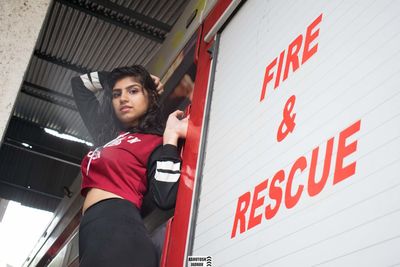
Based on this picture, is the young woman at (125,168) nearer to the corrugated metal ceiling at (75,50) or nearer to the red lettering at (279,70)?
the red lettering at (279,70)

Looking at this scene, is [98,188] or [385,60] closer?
[385,60]

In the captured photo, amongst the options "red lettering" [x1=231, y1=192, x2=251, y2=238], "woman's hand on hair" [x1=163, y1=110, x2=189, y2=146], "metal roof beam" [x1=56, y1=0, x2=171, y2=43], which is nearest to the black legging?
"woman's hand on hair" [x1=163, y1=110, x2=189, y2=146]

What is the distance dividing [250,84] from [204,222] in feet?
1.82

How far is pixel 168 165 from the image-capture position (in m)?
2.14

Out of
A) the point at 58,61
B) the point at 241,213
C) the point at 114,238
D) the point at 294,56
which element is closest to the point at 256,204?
the point at 241,213

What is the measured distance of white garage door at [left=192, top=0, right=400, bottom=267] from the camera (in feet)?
3.46

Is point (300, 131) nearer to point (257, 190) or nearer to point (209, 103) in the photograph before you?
point (257, 190)

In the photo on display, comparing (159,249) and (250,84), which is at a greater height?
(250,84)

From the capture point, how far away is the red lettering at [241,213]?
5.00 feet

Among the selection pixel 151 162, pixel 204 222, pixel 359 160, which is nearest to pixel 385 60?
pixel 359 160

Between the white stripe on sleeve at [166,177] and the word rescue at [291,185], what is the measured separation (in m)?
0.60

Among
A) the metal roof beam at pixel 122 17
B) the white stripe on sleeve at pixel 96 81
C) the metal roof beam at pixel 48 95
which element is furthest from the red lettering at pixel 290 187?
the metal roof beam at pixel 48 95

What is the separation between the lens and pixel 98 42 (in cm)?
460

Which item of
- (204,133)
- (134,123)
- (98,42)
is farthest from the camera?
(98,42)
